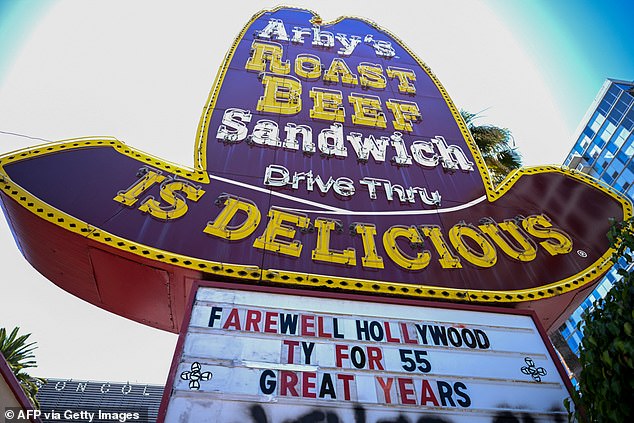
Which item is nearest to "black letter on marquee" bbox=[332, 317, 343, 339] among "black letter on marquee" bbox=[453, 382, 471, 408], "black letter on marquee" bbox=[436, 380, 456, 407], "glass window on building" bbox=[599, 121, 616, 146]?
"black letter on marquee" bbox=[436, 380, 456, 407]

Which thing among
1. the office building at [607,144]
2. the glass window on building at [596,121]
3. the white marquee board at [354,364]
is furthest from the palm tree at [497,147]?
the glass window on building at [596,121]

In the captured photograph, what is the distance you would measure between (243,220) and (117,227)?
1.60 meters

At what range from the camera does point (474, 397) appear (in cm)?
466

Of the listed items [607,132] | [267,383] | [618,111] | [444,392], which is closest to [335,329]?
[267,383]

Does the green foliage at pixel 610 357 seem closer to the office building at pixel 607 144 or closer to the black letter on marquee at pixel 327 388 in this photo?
the black letter on marquee at pixel 327 388

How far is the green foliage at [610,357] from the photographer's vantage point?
3365 millimetres

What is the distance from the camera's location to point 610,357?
3.48 m

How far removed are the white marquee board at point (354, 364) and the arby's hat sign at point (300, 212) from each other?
0.47m

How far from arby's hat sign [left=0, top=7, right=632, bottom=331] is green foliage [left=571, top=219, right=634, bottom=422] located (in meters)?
2.19

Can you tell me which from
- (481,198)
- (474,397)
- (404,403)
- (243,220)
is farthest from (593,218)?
(243,220)

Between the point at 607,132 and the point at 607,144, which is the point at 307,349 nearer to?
the point at 607,144

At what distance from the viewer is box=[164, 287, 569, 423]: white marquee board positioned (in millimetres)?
4277

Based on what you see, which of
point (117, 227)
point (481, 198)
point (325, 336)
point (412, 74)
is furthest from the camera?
point (412, 74)

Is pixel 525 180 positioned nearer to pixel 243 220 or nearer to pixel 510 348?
pixel 510 348
